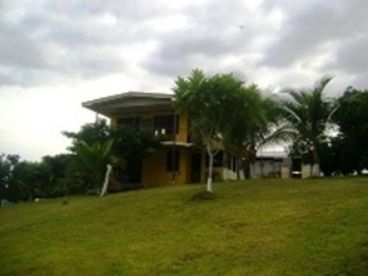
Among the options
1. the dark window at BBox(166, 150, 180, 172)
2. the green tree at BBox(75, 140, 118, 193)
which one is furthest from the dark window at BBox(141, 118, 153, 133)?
the green tree at BBox(75, 140, 118, 193)

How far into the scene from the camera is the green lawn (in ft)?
44.5

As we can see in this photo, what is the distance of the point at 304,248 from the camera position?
14.1 m

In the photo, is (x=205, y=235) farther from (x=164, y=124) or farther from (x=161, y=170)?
(x=164, y=124)

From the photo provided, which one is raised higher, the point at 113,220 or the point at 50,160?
the point at 50,160

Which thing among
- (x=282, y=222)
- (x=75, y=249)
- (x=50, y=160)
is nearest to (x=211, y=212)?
(x=282, y=222)

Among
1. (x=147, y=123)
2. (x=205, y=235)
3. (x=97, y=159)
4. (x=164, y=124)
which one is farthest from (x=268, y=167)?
(x=205, y=235)

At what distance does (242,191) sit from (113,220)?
17.5 feet

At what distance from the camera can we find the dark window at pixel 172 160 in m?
35.9

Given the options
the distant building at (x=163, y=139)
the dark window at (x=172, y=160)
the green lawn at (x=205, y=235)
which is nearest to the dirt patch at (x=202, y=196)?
the green lawn at (x=205, y=235)

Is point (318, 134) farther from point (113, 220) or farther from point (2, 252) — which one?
point (2, 252)

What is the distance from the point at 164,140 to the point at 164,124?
Answer: 53.0 inches

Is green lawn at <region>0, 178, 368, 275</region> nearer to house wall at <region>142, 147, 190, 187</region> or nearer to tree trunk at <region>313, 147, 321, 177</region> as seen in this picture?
tree trunk at <region>313, 147, 321, 177</region>

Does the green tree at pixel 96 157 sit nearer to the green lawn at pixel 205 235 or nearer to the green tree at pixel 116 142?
the green tree at pixel 116 142

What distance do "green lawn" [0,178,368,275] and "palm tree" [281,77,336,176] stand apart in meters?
7.03
